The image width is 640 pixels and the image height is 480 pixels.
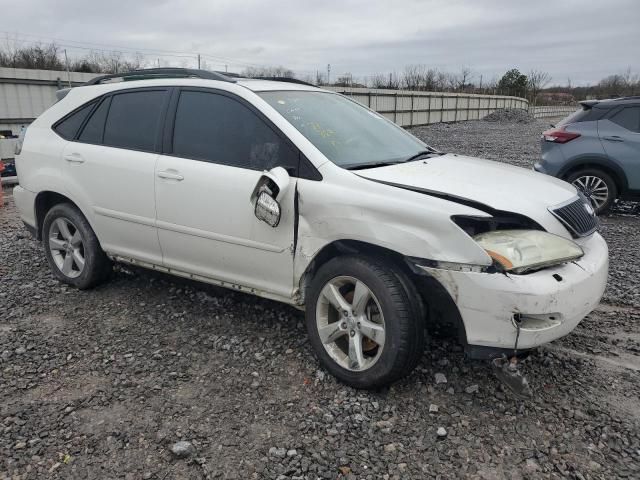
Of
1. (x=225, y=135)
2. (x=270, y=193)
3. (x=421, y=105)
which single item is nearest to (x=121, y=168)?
(x=225, y=135)

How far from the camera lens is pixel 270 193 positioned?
3111 millimetres

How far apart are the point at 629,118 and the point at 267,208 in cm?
652

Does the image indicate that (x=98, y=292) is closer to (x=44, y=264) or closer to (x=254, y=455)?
(x=44, y=264)

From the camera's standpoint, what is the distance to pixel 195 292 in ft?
14.8

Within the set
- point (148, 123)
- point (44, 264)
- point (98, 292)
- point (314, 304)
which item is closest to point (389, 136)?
point (314, 304)

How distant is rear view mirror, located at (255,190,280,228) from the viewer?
3107 mm

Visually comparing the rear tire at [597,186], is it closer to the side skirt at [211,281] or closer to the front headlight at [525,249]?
the front headlight at [525,249]

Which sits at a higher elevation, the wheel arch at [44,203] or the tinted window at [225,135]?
the tinted window at [225,135]

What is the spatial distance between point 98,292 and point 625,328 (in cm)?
423

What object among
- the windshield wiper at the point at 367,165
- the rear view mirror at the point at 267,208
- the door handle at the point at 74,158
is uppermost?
the windshield wiper at the point at 367,165

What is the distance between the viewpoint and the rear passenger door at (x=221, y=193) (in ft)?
10.8

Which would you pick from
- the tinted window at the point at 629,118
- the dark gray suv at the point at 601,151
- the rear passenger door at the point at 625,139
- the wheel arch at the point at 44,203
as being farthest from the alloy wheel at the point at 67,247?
the tinted window at the point at 629,118

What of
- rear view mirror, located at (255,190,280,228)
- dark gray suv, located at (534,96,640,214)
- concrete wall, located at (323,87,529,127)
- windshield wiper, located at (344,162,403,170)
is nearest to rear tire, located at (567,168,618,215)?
dark gray suv, located at (534,96,640,214)

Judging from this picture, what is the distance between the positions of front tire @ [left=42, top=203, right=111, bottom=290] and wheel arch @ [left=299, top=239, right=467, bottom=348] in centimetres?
210
